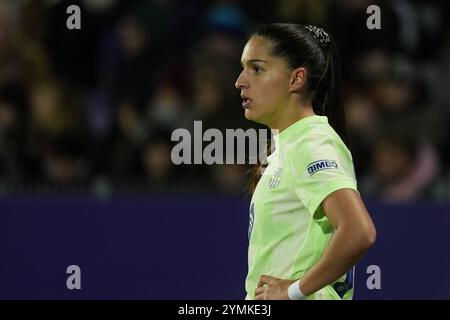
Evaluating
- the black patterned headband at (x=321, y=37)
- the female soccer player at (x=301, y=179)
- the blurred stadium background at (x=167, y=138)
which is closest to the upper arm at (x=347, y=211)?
the female soccer player at (x=301, y=179)

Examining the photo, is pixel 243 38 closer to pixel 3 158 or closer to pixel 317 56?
pixel 3 158

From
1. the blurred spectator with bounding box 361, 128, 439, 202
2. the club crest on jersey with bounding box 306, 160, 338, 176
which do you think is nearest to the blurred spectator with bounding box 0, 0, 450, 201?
the blurred spectator with bounding box 361, 128, 439, 202

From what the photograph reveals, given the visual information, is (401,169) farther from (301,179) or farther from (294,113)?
(301,179)

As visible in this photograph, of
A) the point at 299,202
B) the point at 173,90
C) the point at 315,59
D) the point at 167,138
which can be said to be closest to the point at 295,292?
the point at 299,202

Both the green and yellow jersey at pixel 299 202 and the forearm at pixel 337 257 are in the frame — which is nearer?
the forearm at pixel 337 257

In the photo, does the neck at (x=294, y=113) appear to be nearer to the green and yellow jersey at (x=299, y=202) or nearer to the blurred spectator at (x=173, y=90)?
the green and yellow jersey at (x=299, y=202)

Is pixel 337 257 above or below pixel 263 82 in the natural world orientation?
below

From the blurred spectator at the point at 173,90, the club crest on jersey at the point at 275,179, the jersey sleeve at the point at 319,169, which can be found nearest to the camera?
the jersey sleeve at the point at 319,169

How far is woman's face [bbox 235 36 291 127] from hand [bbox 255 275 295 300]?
→ 0.50 m

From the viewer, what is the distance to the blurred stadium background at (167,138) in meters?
5.82

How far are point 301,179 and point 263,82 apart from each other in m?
0.37

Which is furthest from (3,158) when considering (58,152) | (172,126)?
(172,126)

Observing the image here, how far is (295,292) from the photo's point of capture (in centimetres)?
289

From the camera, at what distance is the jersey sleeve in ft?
9.36
